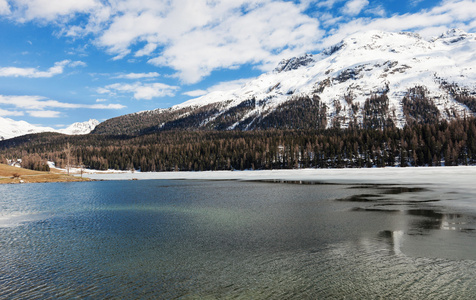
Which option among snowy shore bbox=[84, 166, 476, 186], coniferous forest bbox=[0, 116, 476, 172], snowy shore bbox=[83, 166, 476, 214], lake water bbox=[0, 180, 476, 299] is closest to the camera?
lake water bbox=[0, 180, 476, 299]

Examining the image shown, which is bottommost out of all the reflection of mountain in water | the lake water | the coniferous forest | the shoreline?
the shoreline

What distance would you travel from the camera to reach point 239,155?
17950 cm

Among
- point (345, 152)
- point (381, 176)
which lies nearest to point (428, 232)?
point (381, 176)

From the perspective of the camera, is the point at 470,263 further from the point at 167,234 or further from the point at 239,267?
the point at 167,234

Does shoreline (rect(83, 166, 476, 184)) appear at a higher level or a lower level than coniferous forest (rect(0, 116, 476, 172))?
lower

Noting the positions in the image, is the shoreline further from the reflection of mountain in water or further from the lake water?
the lake water

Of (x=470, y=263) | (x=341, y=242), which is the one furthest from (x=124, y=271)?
(x=470, y=263)

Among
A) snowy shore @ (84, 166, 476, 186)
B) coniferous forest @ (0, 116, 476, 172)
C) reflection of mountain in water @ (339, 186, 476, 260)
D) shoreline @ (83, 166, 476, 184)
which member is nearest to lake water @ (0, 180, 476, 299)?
reflection of mountain in water @ (339, 186, 476, 260)

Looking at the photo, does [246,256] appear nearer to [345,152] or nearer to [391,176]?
[391,176]

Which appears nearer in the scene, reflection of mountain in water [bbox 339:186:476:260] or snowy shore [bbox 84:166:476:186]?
reflection of mountain in water [bbox 339:186:476:260]

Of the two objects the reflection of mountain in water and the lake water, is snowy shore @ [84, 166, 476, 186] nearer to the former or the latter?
the reflection of mountain in water

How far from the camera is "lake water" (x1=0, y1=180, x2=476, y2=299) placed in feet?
41.2

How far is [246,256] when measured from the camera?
1698 cm

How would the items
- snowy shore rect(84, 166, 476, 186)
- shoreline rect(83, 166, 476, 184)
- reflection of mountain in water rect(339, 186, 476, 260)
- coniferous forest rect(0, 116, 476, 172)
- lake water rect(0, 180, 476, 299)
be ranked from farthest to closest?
1. coniferous forest rect(0, 116, 476, 172)
2. shoreline rect(83, 166, 476, 184)
3. snowy shore rect(84, 166, 476, 186)
4. reflection of mountain in water rect(339, 186, 476, 260)
5. lake water rect(0, 180, 476, 299)
